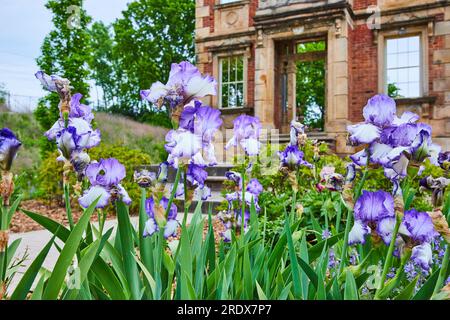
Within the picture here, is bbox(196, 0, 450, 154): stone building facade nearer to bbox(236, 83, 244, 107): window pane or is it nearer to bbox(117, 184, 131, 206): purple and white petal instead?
bbox(236, 83, 244, 107): window pane

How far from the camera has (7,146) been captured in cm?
55

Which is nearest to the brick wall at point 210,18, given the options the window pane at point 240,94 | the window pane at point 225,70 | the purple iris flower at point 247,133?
the window pane at point 225,70

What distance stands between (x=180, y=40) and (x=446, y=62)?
4058 millimetres

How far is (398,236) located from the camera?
2.38ft

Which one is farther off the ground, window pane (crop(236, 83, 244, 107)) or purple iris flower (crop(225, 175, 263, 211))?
window pane (crop(236, 83, 244, 107))

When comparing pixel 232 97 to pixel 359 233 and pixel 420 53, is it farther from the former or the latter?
pixel 359 233

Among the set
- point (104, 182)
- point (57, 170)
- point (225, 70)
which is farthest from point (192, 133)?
point (225, 70)

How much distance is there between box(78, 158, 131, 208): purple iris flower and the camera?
2.53 ft

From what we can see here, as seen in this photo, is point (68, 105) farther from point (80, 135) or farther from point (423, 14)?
point (423, 14)

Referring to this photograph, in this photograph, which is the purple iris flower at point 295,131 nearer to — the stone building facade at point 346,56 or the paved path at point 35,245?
the paved path at point 35,245

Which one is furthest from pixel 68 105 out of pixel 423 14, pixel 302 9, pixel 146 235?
pixel 423 14

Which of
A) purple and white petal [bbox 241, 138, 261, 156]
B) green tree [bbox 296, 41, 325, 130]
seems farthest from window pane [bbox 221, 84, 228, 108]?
purple and white petal [bbox 241, 138, 261, 156]

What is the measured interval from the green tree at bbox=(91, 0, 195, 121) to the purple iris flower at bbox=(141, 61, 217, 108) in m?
1.95

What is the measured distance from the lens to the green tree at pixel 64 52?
7.20 ft
